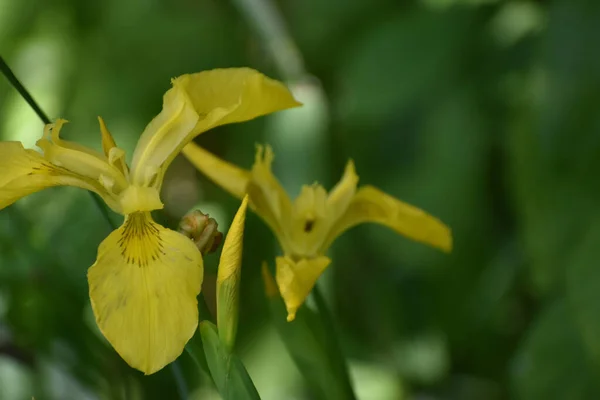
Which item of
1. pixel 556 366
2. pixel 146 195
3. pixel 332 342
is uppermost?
pixel 146 195

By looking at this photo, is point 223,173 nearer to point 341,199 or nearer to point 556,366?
point 341,199

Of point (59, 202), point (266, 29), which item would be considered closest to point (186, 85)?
point (59, 202)

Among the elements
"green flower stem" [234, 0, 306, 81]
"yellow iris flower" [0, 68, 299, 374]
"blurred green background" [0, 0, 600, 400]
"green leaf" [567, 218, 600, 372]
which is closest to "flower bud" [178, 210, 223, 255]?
"yellow iris flower" [0, 68, 299, 374]

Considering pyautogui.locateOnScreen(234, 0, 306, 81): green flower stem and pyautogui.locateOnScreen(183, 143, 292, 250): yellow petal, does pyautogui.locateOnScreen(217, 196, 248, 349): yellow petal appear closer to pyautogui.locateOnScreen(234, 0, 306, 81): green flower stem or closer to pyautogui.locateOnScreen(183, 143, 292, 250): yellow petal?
pyautogui.locateOnScreen(183, 143, 292, 250): yellow petal

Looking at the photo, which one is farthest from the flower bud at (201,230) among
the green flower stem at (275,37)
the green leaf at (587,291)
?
the green flower stem at (275,37)

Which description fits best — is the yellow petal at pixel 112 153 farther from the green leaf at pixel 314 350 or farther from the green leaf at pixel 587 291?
the green leaf at pixel 587 291

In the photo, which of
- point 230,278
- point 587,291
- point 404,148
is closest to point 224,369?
point 230,278
